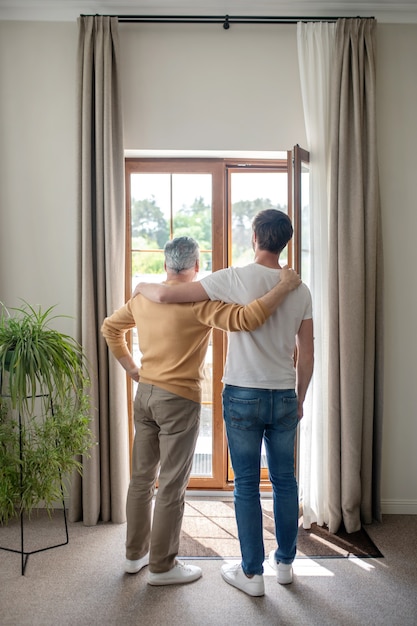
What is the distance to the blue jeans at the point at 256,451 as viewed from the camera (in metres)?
2.26

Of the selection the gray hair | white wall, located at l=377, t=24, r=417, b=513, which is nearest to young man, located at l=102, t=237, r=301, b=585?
the gray hair

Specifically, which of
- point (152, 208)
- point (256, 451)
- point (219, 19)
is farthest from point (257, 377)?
point (219, 19)

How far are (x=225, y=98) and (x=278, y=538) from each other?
2.30m

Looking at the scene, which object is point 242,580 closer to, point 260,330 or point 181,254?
point 260,330

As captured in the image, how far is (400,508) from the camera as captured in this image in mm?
3213

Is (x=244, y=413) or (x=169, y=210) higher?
(x=169, y=210)

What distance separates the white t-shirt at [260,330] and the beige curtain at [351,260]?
2.43 feet

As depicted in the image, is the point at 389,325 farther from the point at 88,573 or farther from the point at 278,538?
the point at 88,573

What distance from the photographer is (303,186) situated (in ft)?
9.84

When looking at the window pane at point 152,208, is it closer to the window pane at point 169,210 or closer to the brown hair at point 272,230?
the window pane at point 169,210

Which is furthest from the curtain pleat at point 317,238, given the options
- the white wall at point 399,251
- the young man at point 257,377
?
the young man at point 257,377

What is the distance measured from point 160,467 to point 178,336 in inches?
22.6

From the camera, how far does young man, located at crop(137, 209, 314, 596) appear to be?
7.40ft

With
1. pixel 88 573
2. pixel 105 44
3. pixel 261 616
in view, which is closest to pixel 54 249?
pixel 105 44
